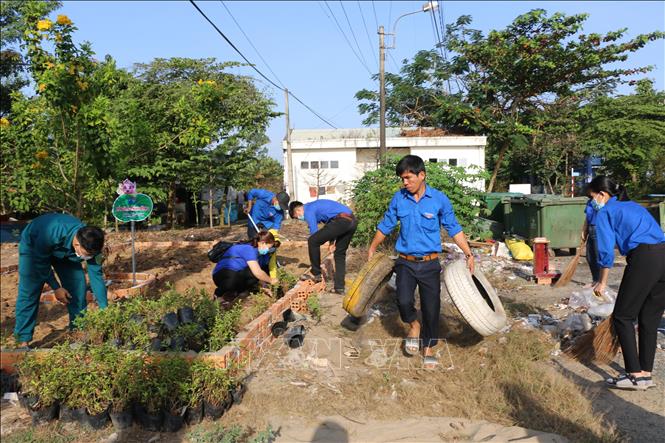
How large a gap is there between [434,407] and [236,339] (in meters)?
1.71

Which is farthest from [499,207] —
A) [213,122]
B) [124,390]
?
[124,390]

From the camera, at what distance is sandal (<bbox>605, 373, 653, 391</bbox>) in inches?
158

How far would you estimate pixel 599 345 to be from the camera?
4523mm

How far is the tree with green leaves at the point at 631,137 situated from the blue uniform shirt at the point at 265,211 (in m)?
18.3

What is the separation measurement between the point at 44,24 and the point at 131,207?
258 cm

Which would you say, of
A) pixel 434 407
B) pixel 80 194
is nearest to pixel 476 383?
pixel 434 407

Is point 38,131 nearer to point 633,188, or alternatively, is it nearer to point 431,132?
point 431,132

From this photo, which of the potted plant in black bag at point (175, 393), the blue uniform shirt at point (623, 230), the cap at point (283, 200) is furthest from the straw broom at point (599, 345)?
the cap at point (283, 200)

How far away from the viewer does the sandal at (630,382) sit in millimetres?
4016

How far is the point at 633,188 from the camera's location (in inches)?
860

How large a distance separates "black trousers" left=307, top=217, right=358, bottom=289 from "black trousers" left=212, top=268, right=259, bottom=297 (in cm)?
90

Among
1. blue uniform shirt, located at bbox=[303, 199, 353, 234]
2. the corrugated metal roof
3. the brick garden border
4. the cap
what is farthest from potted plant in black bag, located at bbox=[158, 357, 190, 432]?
the corrugated metal roof

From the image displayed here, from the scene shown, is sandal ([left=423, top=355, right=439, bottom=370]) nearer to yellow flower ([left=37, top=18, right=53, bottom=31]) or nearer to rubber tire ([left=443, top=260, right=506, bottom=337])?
rubber tire ([left=443, top=260, right=506, bottom=337])

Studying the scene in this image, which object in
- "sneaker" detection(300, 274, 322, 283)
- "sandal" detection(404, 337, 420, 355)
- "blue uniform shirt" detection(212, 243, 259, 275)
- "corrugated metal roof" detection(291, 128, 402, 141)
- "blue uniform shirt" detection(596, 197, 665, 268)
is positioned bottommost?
"sandal" detection(404, 337, 420, 355)
